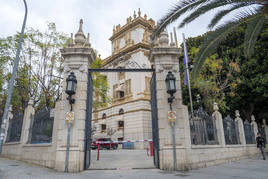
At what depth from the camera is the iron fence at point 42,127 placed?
766 cm

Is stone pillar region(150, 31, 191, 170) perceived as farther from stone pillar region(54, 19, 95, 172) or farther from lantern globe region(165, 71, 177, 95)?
stone pillar region(54, 19, 95, 172)

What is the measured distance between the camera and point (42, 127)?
7.93 m

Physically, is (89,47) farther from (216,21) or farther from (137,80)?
(137,80)

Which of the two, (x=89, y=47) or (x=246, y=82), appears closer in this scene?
(x=89, y=47)

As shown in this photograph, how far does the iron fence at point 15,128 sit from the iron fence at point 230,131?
11.1m

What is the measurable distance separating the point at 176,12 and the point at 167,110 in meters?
3.87

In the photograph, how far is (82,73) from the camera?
24.4 feet

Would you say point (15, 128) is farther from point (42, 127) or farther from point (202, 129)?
point (202, 129)

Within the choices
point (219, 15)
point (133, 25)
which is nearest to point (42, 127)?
point (219, 15)

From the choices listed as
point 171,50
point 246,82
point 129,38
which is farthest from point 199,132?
point 129,38

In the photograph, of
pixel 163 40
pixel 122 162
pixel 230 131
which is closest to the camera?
pixel 163 40

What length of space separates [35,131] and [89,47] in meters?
4.57

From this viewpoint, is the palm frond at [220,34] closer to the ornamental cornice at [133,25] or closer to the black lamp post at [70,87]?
the black lamp post at [70,87]

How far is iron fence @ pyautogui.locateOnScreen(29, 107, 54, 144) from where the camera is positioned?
766 centimetres
